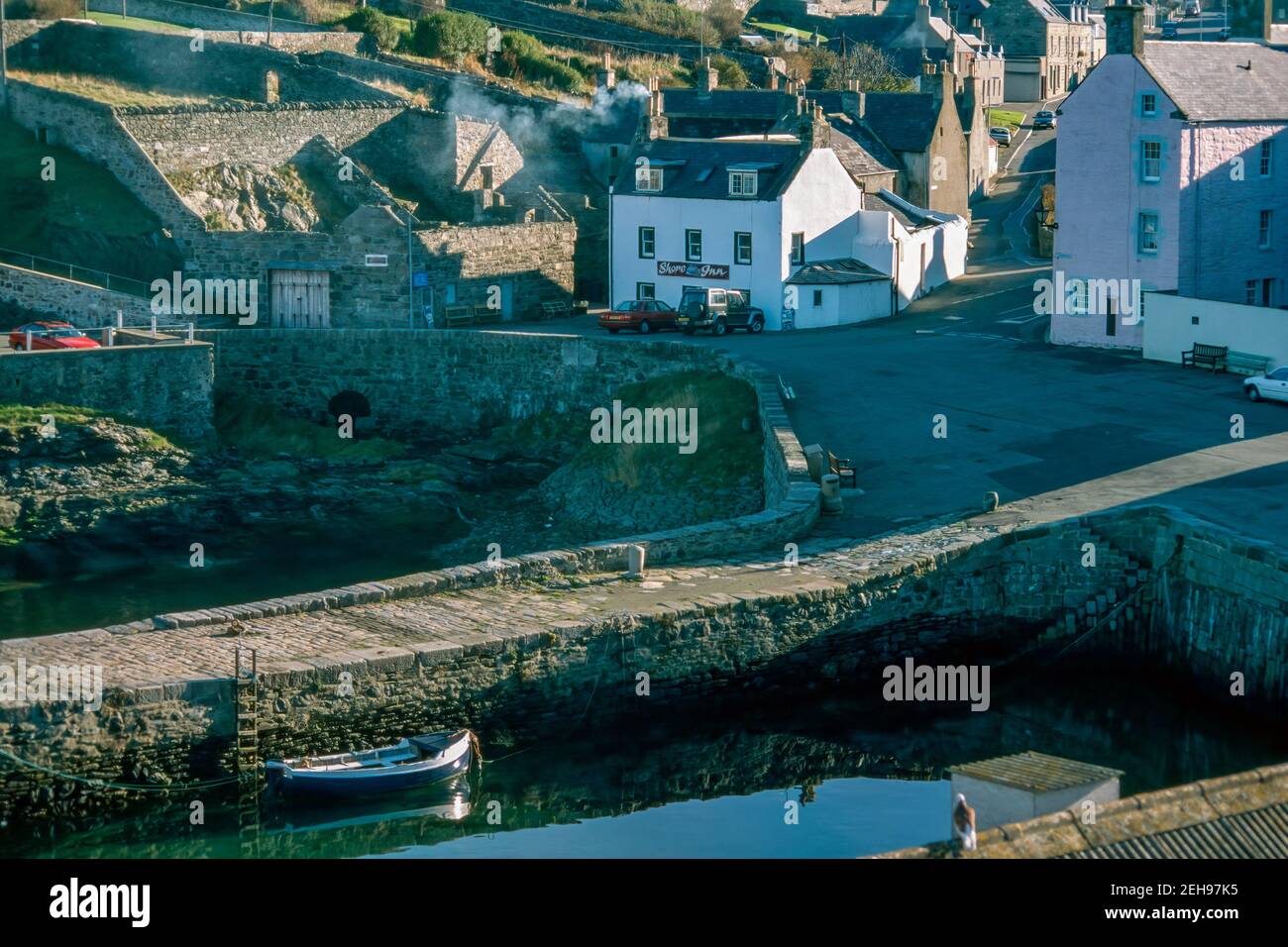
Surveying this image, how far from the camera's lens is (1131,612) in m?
34.5

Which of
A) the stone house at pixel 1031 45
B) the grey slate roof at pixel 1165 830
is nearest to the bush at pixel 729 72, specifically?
the stone house at pixel 1031 45

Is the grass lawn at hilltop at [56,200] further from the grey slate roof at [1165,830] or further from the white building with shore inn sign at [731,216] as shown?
the grey slate roof at [1165,830]

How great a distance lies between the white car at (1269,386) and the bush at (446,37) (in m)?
40.9

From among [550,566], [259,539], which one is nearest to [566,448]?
[259,539]

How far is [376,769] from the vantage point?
92.2ft

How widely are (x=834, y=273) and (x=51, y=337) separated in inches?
824

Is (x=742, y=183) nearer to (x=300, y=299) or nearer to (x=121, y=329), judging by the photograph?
(x=300, y=299)

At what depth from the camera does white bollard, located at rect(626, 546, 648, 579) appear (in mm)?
33969

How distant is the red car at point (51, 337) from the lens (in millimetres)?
47688

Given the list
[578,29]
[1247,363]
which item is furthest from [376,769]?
[578,29]

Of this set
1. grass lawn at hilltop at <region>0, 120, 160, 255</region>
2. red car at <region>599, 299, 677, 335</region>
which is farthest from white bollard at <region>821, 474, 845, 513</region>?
grass lawn at hilltop at <region>0, 120, 160, 255</region>

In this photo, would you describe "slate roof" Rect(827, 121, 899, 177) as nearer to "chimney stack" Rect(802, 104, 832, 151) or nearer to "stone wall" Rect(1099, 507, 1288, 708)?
"chimney stack" Rect(802, 104, 832, 151)
